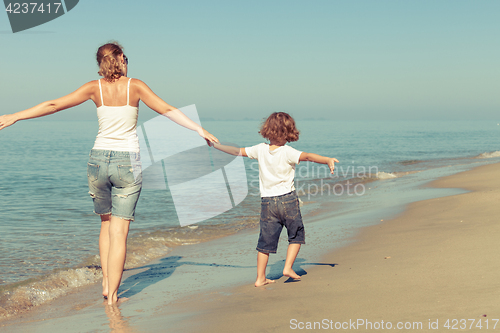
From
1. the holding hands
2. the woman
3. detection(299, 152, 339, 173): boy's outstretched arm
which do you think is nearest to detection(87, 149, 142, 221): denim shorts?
the woman

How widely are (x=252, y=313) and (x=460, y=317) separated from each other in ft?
4.10

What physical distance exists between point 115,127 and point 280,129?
140 centimetres

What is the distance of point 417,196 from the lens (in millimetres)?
8070

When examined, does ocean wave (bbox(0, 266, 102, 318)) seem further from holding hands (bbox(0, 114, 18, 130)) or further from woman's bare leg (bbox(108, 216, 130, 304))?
holding hands (bbox(0, 114, 18, 130))

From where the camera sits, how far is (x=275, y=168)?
356 cm

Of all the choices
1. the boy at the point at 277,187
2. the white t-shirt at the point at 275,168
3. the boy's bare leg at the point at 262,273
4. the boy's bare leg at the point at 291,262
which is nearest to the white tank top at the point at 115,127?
the boy at the point at 277,187

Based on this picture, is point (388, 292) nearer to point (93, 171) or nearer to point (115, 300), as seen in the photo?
point (115, 300)

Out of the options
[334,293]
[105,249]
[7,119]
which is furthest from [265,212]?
[7,119]

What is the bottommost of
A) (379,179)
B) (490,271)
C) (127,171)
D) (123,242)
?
(379,179)

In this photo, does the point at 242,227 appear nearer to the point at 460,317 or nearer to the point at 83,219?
the point at 83,219

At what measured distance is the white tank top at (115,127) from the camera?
10.1 feet

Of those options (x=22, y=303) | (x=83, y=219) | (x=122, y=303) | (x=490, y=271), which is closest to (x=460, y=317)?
(x=490, y=271)

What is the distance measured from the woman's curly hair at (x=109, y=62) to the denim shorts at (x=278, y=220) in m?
1.63

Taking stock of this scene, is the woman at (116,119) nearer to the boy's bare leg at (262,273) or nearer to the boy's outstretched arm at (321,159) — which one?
the boy's outstretched arm at (321,159)
